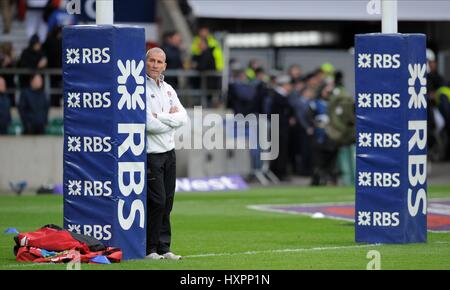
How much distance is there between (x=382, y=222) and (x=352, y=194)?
983 centimetres

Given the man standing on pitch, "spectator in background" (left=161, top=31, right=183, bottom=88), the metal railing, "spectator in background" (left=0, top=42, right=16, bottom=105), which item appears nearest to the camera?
the man standing on pitch

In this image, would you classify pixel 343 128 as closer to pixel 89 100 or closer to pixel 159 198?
pixel 159 198

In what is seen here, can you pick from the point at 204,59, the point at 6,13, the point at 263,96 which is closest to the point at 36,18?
the point at 6,13

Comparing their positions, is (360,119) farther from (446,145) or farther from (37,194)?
(446,145)

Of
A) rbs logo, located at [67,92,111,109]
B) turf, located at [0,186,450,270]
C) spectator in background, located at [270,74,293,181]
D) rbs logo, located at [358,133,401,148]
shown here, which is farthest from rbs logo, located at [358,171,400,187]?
spectator in background, located at [270,74,293,181]

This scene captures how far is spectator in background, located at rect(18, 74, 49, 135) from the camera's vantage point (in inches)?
1090

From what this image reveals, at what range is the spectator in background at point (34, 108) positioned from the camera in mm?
27688

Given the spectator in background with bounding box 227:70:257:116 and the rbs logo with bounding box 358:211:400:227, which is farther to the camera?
the spectator in background with bounding box 227:70:257:116

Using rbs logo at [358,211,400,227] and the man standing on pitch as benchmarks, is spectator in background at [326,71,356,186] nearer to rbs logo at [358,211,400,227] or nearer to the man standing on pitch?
rbs logo at [358,211,400,227]

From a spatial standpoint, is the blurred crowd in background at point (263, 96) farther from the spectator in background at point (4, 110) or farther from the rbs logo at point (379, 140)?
the rbs logo at point (379, 140)

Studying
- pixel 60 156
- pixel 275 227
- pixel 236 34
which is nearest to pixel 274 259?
pixel 275 227

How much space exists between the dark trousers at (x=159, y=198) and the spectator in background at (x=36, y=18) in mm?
18874

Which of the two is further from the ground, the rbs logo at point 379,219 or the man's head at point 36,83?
the man's head at point 36,83

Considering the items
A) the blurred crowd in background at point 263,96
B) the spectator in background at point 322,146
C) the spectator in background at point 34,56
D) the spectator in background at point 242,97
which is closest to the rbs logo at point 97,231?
the blurred crowd in background at point 263,96
